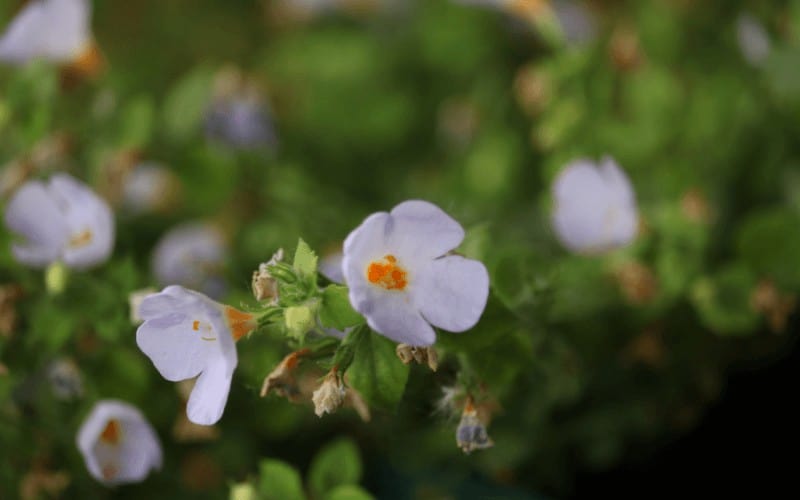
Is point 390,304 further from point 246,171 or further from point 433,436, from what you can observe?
point 246,171

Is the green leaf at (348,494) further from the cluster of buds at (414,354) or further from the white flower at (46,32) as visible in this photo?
the white flower at (46,32)

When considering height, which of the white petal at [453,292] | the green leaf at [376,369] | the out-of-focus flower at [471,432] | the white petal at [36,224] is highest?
the white petal at [36,224]

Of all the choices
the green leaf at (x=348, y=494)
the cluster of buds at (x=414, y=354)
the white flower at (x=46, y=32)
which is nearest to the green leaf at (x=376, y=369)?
the cluster of buds at (x=414, y=354)

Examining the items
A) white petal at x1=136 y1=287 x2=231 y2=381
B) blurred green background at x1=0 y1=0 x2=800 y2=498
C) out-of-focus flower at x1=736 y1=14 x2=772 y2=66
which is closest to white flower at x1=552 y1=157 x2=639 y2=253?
blurred green background at x1=0 y1=0 x2=800 y2=498

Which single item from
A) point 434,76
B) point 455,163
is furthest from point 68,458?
point 434,76

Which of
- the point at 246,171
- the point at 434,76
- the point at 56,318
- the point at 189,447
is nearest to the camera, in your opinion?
the point at 56,318

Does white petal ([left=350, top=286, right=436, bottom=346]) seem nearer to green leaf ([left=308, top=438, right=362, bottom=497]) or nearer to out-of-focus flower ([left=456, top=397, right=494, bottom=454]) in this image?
out-of-focus flower ([left=456, top=397, right=494, bottom=454])
